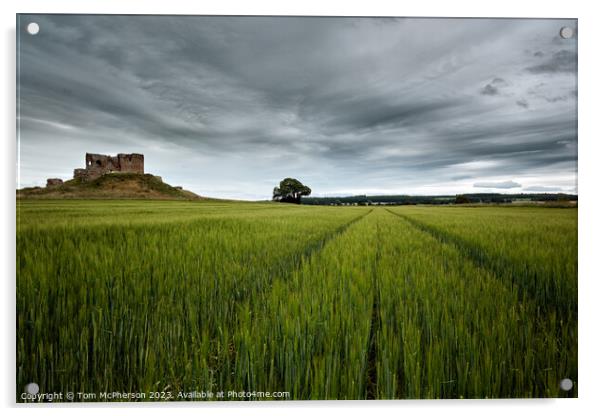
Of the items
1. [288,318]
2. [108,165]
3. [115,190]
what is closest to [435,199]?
[288,318]

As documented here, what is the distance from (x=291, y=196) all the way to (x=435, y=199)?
176 centimetres

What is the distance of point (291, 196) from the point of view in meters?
3.05

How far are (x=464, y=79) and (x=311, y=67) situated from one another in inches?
55.7

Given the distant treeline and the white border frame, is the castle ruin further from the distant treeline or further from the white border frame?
the distant treeline

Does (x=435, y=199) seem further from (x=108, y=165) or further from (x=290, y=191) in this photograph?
(x=108, y=165)

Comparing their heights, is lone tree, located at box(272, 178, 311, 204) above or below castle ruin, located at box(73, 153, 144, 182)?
below

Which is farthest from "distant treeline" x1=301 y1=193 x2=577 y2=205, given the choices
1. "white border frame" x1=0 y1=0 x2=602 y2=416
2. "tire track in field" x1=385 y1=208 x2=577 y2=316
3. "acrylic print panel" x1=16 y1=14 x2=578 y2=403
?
"tire track in field" x1=385 y1=208 x2=577 y2=316

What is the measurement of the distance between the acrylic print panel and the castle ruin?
2cm

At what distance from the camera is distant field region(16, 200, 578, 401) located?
1.32 m

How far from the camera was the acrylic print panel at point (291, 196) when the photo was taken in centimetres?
138

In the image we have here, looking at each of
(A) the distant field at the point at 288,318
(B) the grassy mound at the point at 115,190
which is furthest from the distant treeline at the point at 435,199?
(B) the grassy mound at the point at 115,190

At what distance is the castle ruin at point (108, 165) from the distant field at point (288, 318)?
0.35 metres

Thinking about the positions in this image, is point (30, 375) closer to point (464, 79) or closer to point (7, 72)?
point (7, 72)

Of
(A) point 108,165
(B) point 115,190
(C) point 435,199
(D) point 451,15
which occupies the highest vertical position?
(D) point 451,15
